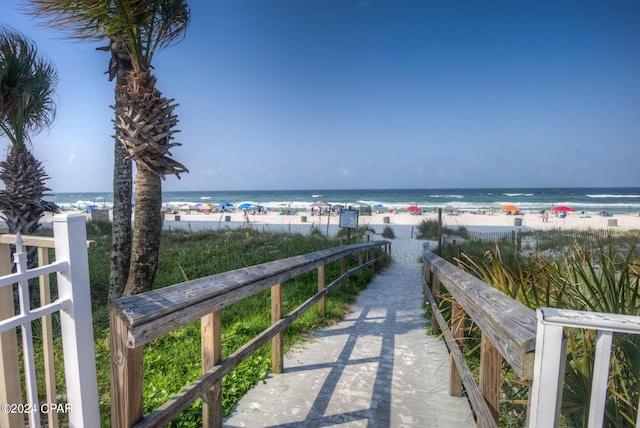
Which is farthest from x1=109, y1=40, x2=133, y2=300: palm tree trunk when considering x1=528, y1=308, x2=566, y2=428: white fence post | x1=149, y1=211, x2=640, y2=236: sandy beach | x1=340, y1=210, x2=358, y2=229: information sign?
x1=149, y1=211, x2=640, y2=236: sandy beach

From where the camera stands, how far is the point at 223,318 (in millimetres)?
5312

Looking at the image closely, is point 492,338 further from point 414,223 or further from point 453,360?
point 414,223

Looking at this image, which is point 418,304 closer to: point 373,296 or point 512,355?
point 373,296

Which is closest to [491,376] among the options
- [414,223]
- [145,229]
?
[145,229]

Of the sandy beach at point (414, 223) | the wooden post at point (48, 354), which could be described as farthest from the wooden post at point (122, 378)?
the sandy beach at point (414, 223)

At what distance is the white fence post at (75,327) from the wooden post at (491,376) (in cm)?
198

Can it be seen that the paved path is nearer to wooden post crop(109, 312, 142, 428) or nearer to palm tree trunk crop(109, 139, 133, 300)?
wooden post crop(109, 312, 142, 428)

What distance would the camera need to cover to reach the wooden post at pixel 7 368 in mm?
1761

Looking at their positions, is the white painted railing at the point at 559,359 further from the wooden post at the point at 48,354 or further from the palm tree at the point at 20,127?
the palm tree at the point at 20,127

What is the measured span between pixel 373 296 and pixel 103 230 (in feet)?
44.2

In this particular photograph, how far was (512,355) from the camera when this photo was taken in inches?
53.4

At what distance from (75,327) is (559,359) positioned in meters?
1.95

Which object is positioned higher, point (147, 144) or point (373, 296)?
point (147, 144)

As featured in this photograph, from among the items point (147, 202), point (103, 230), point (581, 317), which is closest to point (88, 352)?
point (581, 317)
